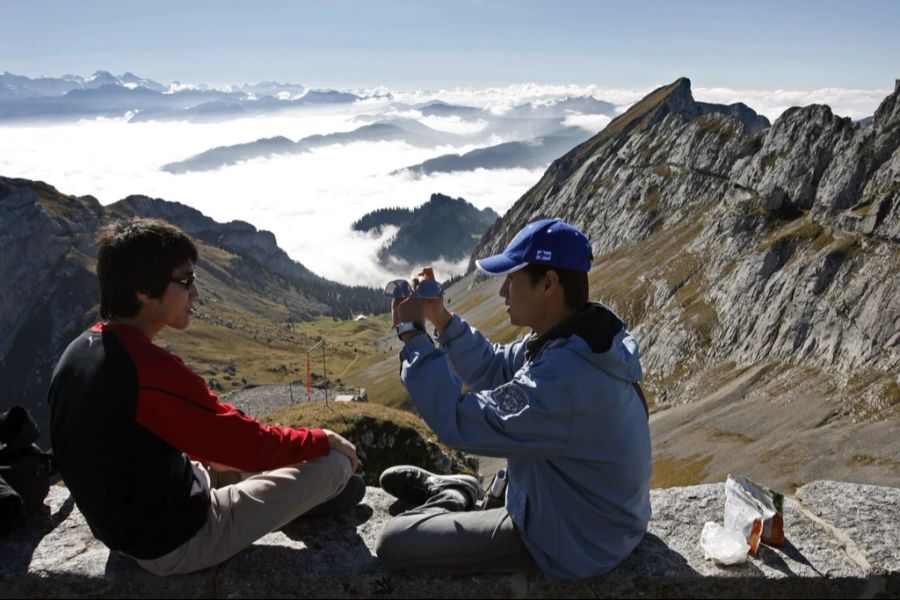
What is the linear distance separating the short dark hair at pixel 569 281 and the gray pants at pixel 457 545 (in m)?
2.48

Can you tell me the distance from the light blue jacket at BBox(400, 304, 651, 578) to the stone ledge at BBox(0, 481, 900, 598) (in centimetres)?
47

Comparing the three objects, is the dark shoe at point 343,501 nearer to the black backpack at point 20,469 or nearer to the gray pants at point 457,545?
the gray pants at point 457,545

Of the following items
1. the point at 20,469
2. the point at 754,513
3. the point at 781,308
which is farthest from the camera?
the point at 781,308

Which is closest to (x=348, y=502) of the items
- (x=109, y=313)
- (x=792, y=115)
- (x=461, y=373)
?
(x=461, y=373)

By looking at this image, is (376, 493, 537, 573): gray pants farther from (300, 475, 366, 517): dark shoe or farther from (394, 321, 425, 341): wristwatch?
(394, 321, 425, 341): wristwatch

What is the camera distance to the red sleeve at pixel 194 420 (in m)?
6.53

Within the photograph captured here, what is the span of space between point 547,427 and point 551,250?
179 cm

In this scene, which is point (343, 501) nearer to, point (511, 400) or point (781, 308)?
point (511, 400)

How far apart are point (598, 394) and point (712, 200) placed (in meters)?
174

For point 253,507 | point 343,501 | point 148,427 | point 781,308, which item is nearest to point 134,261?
point 148,427

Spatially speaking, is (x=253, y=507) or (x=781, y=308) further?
(x=781, y=308)

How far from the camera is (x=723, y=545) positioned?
7523mm

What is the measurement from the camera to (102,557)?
7.51m

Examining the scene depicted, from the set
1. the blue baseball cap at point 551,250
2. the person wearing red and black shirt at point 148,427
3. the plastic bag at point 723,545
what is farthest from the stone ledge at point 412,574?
the blue baseball cap at point 551,250
